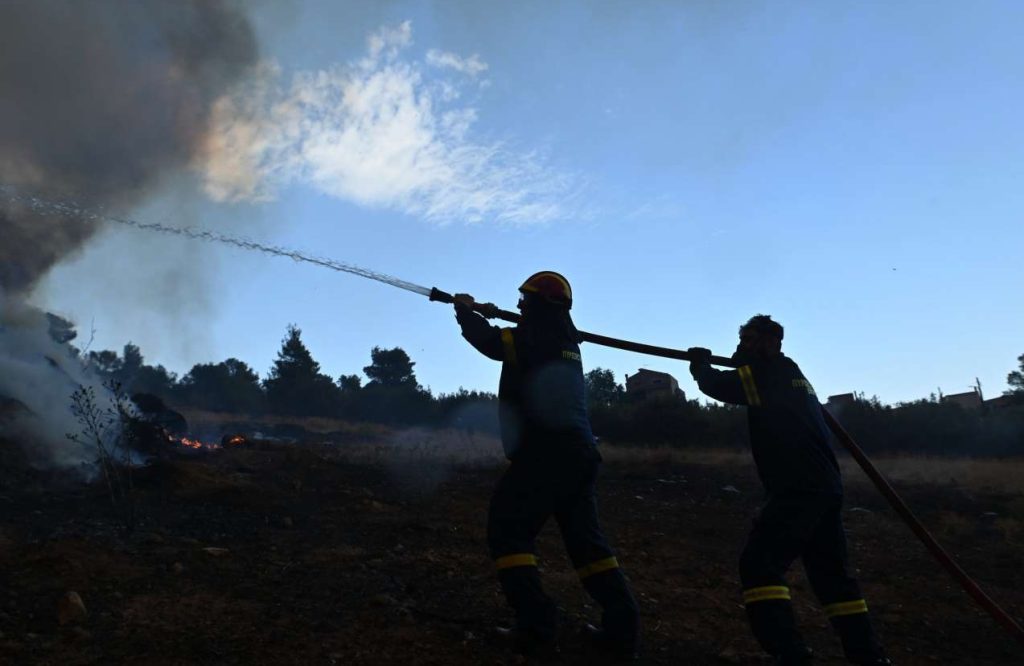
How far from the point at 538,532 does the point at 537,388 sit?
762 millimetres

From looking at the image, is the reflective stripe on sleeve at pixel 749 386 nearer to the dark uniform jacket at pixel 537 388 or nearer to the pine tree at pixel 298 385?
the dark uniform jacket at pixel 537 388

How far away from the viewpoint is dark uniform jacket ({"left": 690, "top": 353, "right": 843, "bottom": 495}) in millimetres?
3766

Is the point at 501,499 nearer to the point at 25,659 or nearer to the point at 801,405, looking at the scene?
the point at 801,405

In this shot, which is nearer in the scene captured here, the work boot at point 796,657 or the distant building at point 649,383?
the work boot at point 796,657

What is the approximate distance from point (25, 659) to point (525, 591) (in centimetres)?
220

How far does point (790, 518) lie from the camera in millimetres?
3689

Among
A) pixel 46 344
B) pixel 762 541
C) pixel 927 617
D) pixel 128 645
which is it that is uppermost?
pixel 46 344

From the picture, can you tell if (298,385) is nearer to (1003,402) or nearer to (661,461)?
(661,461)

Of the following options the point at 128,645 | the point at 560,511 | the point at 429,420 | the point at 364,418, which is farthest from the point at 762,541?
the point at 364,418

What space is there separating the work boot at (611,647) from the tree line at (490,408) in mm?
15113

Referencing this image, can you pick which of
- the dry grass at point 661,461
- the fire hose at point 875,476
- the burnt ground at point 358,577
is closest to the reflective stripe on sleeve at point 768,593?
the burnt ground at point 358,577

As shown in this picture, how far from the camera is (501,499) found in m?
3.72

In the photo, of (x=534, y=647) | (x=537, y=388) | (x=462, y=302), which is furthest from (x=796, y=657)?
(x=462, y=302)

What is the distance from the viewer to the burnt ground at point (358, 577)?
350cm
